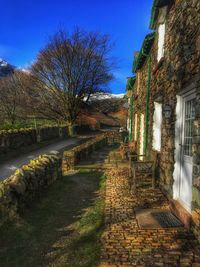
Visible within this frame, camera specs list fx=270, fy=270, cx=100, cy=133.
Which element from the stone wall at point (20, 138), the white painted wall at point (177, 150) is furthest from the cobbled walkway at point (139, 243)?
the stone wall at point (20, 138)

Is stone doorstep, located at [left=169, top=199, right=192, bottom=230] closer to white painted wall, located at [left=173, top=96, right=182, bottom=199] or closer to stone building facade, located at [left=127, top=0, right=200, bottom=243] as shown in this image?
stone building facade, located at [left=127, top=0, right=200, bottom=243]

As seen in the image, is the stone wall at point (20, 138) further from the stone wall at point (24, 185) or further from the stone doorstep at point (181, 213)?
the stone doorstep at point (181, 213)

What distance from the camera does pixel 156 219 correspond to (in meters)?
5.22

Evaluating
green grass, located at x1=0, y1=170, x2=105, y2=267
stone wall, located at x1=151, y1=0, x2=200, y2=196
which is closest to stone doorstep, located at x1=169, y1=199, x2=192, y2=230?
stone wall, located at x1=151, y1=0, x2=200, y2=196

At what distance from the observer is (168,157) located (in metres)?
6.42

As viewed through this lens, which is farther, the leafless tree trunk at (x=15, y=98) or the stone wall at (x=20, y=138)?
the leafless tree trunk at (x=15, y=98)

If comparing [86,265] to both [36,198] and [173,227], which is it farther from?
[36,198]

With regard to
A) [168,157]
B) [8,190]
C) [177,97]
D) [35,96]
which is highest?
[35,96]

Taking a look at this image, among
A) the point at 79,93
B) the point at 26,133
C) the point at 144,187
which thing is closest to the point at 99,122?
the point at 79,93

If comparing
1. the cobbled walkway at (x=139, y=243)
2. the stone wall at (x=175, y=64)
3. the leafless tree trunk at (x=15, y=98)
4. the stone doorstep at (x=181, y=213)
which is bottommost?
the cobbled walkway at (x=139, y=243)

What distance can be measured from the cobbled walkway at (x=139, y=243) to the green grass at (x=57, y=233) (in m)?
0.22

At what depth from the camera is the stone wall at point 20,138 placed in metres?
14.5

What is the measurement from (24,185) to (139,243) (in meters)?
3.01

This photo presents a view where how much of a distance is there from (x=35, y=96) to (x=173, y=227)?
104ft
